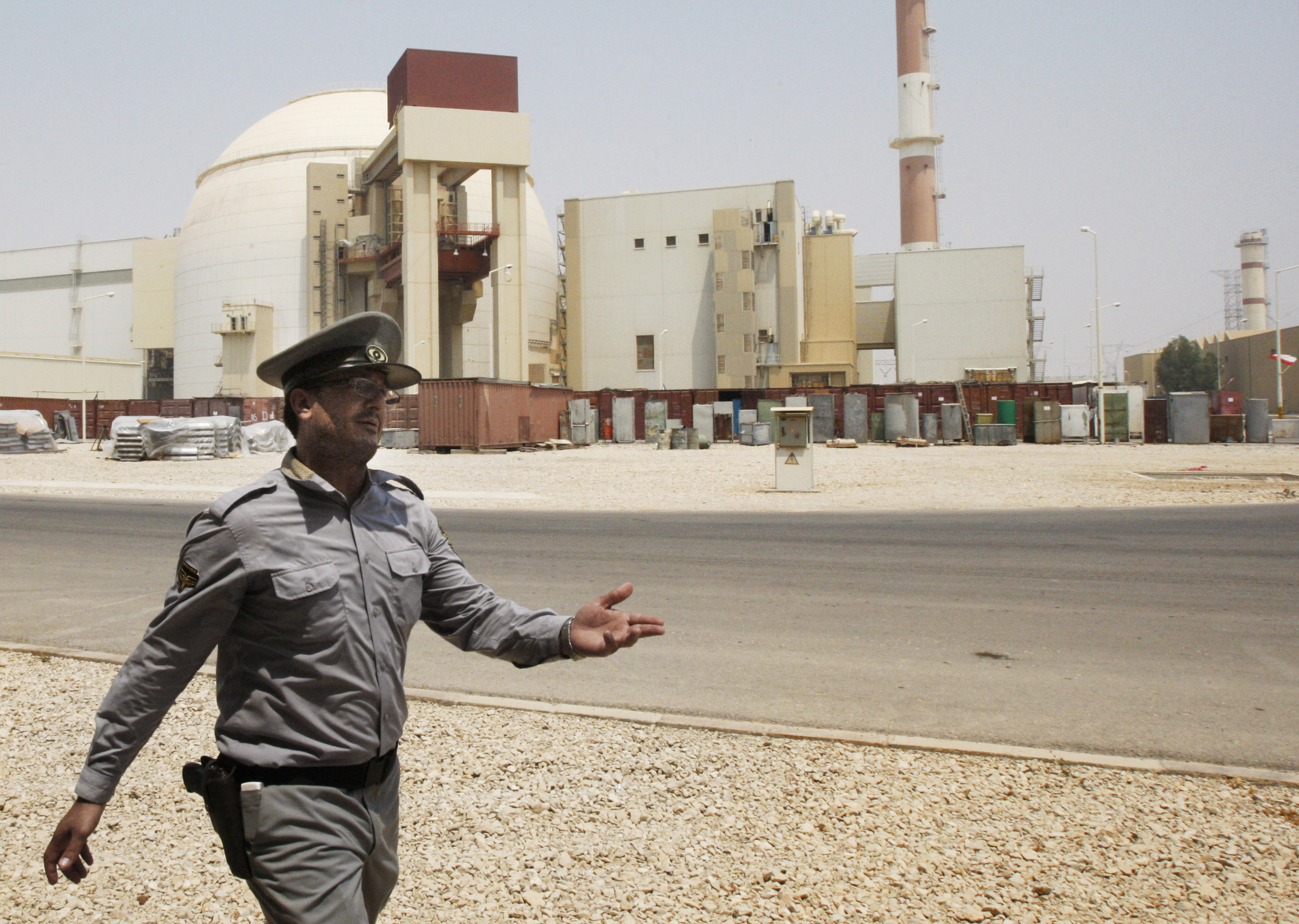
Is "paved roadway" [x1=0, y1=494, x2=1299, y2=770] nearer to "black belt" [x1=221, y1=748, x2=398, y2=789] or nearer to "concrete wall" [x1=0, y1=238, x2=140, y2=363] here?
"black belt" [x1=221, y1=748, x2=398, y2=789]

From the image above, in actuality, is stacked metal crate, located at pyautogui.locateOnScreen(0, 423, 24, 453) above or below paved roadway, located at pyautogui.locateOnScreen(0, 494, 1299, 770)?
above

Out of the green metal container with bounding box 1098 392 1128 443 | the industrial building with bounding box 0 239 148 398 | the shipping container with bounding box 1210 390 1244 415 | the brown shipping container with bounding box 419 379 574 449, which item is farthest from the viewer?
the industrial building with bounding box 0 239 148 398

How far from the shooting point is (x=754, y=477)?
25594 mm

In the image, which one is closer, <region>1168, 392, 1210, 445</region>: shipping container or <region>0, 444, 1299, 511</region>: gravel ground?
<region>0, 444, 1299, 511</region>: gravel ground

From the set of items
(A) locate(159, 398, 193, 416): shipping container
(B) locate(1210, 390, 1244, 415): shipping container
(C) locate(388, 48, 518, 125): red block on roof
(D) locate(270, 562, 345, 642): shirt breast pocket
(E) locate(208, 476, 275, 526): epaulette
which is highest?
(C) locate(388, 48, 518, 125): red block on roof

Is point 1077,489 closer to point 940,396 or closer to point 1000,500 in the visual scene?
point 1000,500

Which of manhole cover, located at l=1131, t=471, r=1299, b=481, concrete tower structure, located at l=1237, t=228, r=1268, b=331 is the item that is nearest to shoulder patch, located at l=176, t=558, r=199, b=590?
manhole cover, located at l=1131, t=471, r=1299, b=481

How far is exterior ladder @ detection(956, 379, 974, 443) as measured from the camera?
140 feet

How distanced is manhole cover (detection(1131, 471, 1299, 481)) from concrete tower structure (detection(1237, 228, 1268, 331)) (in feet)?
355

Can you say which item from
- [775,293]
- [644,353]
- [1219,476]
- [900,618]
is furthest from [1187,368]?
[900,618]

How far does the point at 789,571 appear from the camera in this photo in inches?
413

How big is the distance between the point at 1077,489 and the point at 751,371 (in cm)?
4188

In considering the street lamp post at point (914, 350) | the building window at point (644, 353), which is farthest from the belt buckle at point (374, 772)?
the building window at point (644, 353)

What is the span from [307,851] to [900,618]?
21.4ft
